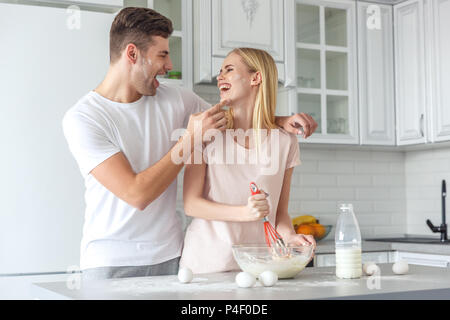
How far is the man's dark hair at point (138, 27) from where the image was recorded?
2182 mm

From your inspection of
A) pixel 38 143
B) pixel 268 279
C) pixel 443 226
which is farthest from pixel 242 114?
pixel 443 226

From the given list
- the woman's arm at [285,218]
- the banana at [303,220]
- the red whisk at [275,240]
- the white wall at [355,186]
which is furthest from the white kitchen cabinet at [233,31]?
the red whisk at [275,240]

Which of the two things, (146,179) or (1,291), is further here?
(1,291)

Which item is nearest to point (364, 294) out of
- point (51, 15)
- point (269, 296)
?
point (269, 296)

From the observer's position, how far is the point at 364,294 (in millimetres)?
1422

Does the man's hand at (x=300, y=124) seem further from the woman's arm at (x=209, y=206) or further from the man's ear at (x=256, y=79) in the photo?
the woman's arm at (x=209, y=206)

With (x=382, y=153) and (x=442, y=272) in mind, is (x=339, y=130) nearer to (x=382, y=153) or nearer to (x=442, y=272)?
(x=382, y=153)

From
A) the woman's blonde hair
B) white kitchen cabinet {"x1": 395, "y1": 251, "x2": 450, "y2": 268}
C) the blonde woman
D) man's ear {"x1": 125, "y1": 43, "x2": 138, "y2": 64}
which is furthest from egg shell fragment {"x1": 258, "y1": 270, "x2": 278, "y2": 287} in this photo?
white kitchen cabinet {"x1": 395, "y1": 251, "x2": 450, "y2": 268}

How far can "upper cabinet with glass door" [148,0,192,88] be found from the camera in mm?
3500

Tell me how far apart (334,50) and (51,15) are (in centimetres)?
190

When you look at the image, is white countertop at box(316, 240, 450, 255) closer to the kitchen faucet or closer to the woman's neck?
the kitchen faucet

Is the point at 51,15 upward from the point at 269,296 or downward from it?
upward

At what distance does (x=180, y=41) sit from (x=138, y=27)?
1388 millimetres

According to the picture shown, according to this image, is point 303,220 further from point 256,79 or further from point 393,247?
point 256,79
